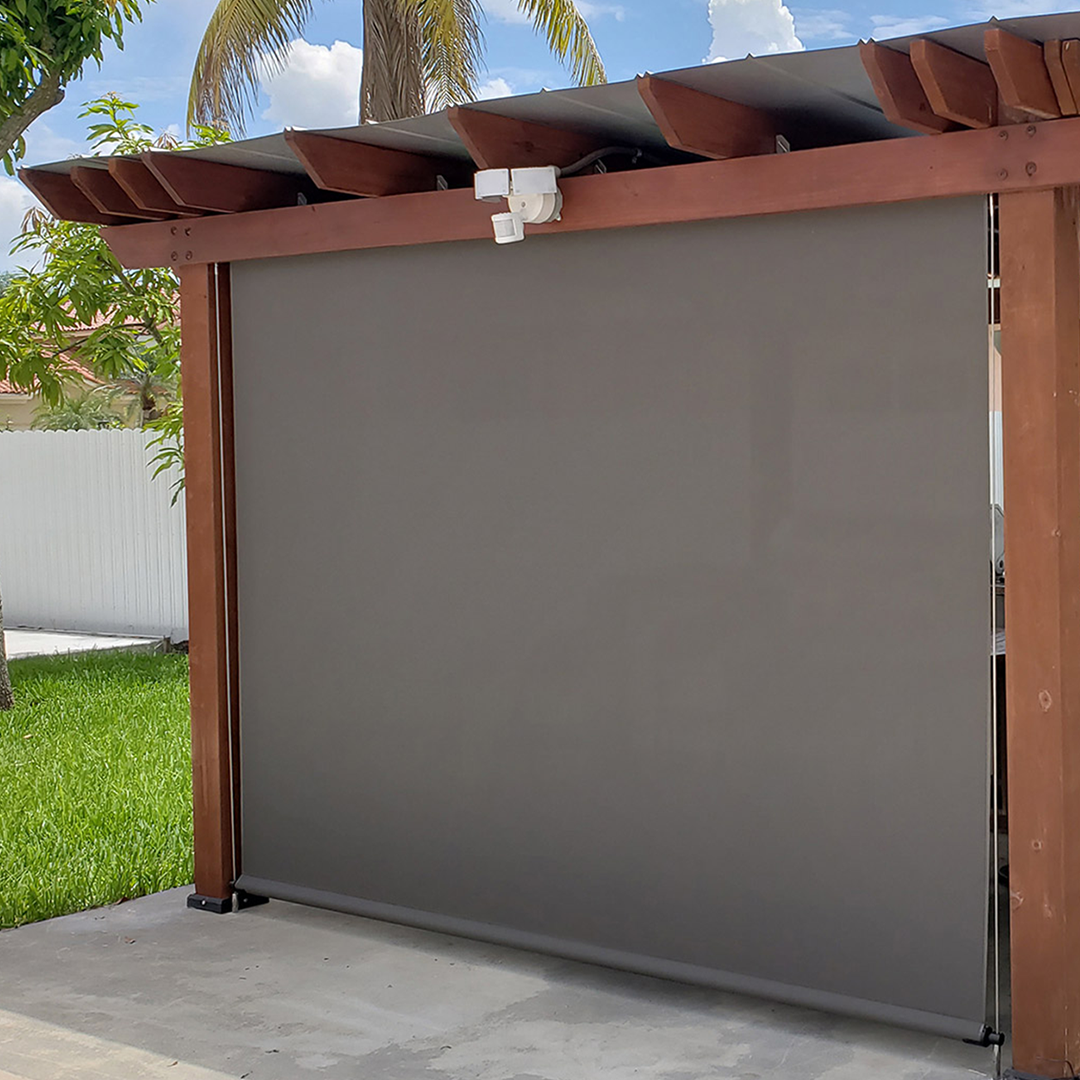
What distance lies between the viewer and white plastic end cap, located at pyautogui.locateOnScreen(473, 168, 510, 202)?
14.0 feet

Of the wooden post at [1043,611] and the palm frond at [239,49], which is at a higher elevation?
the palm frond at [239,49]

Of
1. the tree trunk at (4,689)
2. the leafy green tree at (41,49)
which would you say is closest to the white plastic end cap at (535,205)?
the leafy green tree at (41,49)

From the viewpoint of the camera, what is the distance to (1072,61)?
11.1 feet

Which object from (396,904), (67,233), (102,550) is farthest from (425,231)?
(102,550)

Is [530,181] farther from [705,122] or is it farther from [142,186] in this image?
[142,186]

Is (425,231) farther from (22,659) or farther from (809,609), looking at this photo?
(22,659)

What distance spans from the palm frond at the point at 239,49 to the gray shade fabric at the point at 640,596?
13.5 meters

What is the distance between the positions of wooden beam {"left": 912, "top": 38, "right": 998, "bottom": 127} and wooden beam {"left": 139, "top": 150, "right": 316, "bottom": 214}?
2425mm

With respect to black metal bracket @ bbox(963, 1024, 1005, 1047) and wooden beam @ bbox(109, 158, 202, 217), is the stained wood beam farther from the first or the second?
black metal bracket @ bbox(963, 1024, 1005, 1047)

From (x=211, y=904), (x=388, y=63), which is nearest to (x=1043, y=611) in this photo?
(x=211, y=904)

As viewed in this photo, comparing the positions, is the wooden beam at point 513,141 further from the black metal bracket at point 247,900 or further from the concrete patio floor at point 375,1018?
the black metal bracket at point 247,900

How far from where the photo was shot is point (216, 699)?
5.38 m

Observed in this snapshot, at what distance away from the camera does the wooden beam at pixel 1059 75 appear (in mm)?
3381

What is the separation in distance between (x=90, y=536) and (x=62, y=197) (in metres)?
8.86
